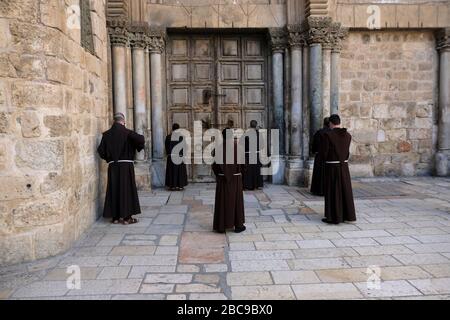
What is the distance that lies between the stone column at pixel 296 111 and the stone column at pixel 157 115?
2.76m

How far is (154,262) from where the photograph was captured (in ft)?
13.1

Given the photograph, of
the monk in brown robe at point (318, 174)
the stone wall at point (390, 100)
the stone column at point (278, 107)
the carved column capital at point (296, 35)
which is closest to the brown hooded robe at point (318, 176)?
the monk in brown robe at point (318, 174)

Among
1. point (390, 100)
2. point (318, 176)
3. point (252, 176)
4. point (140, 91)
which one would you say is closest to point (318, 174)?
point (318, 176)

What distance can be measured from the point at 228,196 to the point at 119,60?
4.49m

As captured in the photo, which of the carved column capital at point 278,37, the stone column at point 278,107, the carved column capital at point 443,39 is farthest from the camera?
the carved column capital at point 443,39

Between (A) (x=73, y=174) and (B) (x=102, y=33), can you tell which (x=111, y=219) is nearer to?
(A) (x=73, y=174)

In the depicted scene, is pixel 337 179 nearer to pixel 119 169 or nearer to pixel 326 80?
pixel 119 169

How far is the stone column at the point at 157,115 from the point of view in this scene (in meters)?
8.65

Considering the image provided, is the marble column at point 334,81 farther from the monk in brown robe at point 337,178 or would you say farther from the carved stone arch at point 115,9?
the carved stone arch at point 115,9

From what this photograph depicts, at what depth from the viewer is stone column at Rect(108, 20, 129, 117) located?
316 inches

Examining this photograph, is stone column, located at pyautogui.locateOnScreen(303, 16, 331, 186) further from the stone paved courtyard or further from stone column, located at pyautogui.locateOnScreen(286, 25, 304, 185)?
the stone paved courtyard

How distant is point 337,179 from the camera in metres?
5.56
